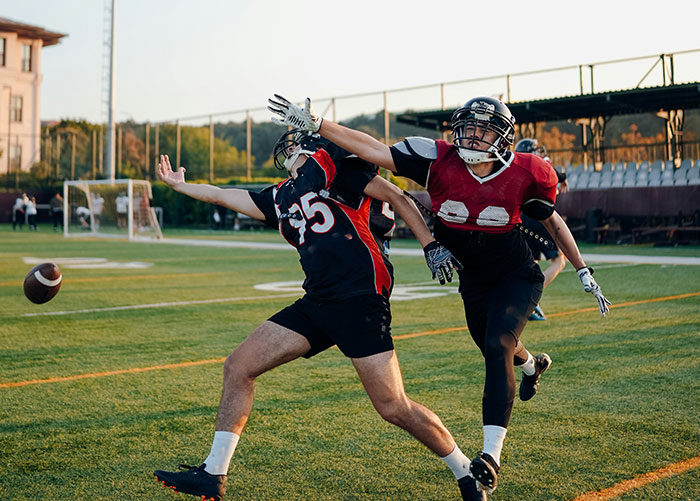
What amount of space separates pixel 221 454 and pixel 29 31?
61.5m

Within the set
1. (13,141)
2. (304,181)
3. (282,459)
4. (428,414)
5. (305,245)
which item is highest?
(13,141)

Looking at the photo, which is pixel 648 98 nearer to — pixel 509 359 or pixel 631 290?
pixel 631 290

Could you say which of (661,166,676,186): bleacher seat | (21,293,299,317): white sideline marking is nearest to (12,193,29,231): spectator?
(661,166,676,186): bleacher seat

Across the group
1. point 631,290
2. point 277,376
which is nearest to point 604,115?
point 631,290

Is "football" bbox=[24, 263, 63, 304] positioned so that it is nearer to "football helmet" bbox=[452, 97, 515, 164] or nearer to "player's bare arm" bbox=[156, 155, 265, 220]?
"player's bare arm" bbox=[156, 155, 265, 220]

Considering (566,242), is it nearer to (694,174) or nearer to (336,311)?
(336,311)

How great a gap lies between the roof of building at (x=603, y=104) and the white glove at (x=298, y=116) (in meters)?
22.8

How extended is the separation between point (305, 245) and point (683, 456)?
222 centimetres

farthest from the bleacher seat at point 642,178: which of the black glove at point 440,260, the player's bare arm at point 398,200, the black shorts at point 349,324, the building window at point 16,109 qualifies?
the building window at point 16,109

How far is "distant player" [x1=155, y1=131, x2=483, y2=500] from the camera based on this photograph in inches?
133

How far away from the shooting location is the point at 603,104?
26.3m

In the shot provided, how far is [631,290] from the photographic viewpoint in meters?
10.7

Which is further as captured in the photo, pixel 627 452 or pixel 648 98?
pixel 648 98

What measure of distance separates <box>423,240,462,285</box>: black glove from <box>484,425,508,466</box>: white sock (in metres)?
0.75
